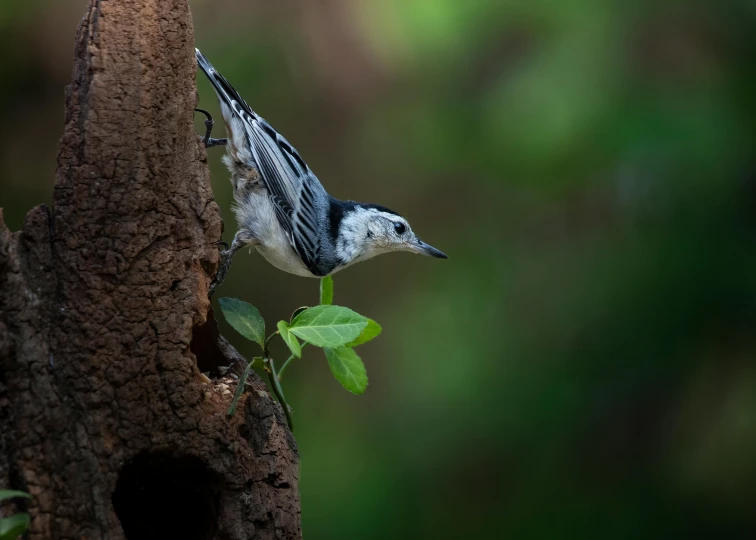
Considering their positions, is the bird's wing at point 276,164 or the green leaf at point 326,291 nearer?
the green leaf at point 326,291

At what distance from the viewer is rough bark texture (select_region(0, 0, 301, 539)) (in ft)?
5.68

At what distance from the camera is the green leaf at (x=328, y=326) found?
1919 millimetres

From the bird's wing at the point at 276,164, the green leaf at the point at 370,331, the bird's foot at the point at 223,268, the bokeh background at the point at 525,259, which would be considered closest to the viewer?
the green leaf at the point at 370,331

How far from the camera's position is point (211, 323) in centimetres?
206

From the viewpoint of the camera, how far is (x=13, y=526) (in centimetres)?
158

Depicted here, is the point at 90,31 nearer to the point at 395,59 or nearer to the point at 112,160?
the point at 112,160

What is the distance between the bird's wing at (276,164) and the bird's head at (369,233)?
0.43 feet

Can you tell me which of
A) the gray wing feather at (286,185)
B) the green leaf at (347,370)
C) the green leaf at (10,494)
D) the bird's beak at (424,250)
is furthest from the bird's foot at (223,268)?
the bird's beak at (424,250)

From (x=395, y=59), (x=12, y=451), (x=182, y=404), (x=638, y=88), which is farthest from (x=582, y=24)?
(x=12, y=451)

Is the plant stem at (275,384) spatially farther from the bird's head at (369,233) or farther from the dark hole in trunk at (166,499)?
the bird's head at (369,233)

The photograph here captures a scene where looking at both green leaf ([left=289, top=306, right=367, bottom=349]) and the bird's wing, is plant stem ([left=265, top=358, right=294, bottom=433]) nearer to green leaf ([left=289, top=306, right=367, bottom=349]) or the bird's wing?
green leaf ([left=289, top=306, right=367, bottom=349])

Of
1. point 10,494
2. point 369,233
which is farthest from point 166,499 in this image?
point 369,233

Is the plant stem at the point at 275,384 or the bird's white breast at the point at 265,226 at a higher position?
the bird's white breast at the point at 265,226

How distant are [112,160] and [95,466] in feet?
2.07
